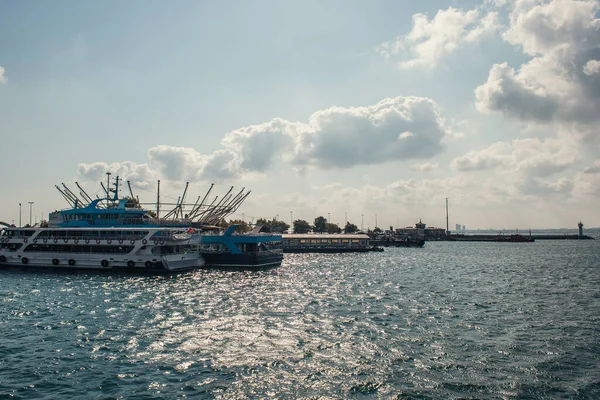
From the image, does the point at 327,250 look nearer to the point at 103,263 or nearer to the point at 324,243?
the point at 324,243

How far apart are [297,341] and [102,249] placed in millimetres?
58102

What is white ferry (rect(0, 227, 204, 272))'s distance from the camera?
75125mm

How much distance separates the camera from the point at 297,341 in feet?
104

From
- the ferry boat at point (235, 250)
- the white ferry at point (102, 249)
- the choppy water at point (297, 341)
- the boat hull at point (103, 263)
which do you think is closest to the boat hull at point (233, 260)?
the ferry boat at point (235, 250)

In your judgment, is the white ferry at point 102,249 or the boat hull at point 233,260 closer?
the white ferry at point 102,249

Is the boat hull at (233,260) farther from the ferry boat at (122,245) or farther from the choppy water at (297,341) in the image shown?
the choppy water at (297,341)

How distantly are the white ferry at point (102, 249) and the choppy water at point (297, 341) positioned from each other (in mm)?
16970

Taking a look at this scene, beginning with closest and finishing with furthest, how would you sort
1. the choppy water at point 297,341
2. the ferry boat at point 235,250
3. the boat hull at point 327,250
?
the choppy water at point 297,341
the ferry boat at point 235,250
the boat hull at point 327,250

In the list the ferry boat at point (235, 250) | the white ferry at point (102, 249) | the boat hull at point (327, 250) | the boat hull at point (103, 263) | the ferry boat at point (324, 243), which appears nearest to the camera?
the boat hull at point (103, 263)

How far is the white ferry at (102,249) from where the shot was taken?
75125 millimetres

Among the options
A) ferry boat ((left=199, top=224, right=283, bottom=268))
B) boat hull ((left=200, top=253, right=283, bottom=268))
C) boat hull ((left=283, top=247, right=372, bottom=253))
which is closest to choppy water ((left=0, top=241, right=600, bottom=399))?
boat hull ((left=200, top=253, right=283, bottom=268))

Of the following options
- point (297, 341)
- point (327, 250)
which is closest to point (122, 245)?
point (297, 341)

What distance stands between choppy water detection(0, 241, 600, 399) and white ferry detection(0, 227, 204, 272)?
668 inches

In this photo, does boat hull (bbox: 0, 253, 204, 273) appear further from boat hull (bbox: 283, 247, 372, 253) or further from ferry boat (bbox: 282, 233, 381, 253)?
ferry boat (bbox: 282, 233, 381, 253)
